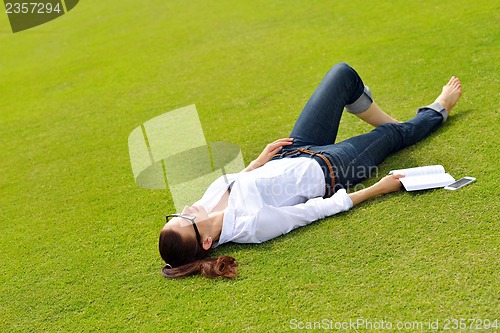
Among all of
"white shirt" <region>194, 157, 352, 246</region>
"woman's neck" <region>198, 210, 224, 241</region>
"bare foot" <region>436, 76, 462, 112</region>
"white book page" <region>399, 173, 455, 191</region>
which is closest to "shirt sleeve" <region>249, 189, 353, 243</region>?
"white shirt" <region>194, 157, 352, 246</region>

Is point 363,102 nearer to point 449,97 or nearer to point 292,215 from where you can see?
point 449,97

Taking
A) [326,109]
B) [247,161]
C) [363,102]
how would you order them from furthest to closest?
[247,161]
[363,102]
[326,109]

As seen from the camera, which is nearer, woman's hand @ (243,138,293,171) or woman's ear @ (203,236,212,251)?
woman's ear @ (203,236,212,251)

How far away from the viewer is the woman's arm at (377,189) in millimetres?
3848

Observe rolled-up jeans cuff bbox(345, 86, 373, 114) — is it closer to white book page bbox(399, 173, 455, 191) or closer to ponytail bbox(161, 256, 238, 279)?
white book page bbox(399, 173, 455, 191)

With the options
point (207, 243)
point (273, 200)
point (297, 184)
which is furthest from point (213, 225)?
point (297, 184)

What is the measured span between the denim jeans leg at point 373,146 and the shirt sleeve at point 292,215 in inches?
9.4

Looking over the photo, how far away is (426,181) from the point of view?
385 centimetres

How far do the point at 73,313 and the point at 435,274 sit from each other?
192 centimetres

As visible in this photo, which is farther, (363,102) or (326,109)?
(363,102)

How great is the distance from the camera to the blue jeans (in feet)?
13.4

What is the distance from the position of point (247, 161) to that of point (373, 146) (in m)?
1.13

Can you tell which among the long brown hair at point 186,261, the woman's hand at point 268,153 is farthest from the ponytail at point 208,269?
the woman's hand at point 268,153

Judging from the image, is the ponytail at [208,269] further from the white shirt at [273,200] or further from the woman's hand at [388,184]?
the woman's hand at [388,184]
